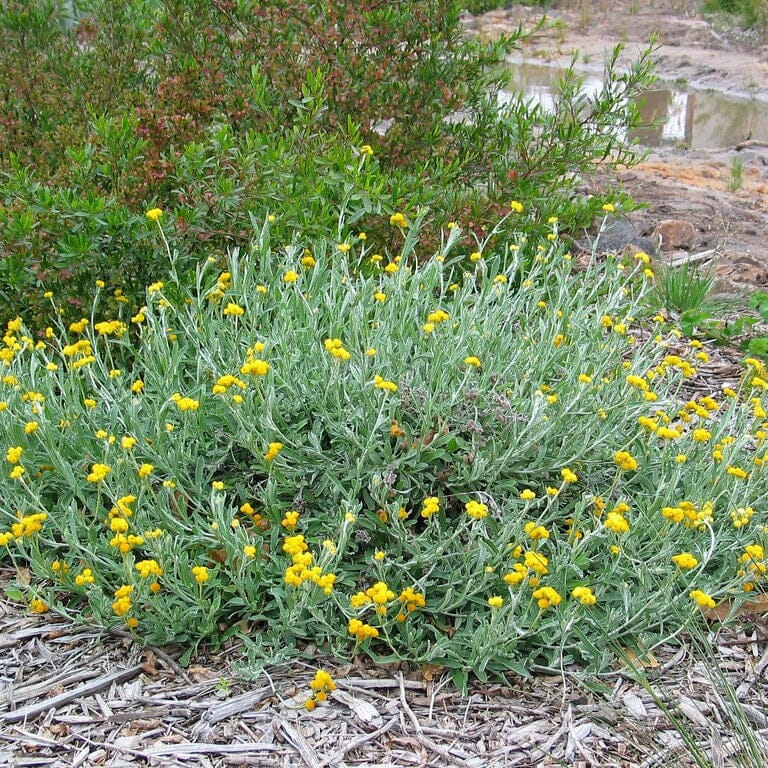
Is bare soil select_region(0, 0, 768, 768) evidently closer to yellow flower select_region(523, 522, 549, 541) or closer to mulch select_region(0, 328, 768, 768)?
mulch select_region(0, 328, 768, 768)

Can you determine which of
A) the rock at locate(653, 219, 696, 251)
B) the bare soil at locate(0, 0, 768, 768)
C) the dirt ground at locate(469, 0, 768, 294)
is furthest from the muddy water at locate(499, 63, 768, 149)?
the bare soil at locate(0, 0, 768, 768)

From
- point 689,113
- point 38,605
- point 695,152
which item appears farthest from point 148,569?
point 689,113

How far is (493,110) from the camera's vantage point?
5.12 m

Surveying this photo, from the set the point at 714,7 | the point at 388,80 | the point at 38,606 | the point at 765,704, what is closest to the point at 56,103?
the point at 388,80

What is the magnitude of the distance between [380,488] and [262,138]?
221 cm

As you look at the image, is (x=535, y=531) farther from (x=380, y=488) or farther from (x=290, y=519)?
(x=290, y=519)

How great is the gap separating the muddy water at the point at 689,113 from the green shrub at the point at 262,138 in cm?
704

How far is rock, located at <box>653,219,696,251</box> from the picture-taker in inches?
259

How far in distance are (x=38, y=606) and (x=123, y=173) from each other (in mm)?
2249

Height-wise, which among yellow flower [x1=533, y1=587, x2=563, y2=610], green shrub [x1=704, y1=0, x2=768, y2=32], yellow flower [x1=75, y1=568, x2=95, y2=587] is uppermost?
yellow flower [x1=533, y1=587, x2=563, y2=610]

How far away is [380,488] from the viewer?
2789 millimetres

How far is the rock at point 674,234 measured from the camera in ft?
21.6

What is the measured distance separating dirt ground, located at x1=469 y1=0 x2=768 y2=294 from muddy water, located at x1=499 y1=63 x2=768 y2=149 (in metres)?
0.31

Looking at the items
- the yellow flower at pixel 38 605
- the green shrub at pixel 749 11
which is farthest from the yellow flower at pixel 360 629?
the green shrub at pixel 749 11
